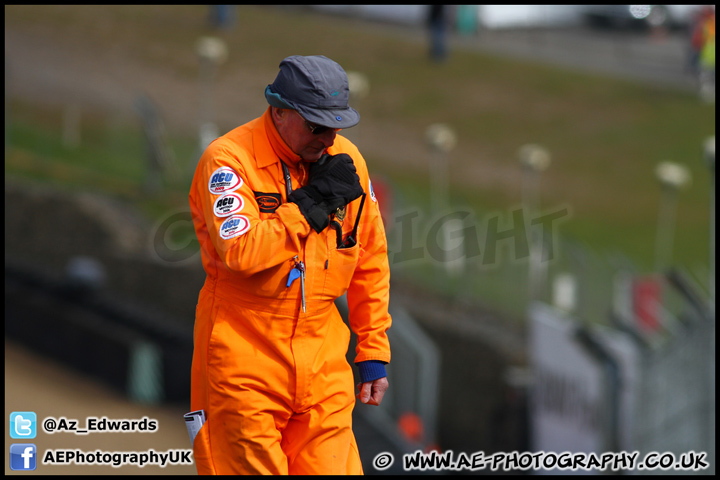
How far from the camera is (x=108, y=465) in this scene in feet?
27.5

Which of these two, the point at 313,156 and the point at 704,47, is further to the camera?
the point at 704,47

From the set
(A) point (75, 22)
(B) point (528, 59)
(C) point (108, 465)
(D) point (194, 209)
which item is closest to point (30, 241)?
(C) point (108, 465)

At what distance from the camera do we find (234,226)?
128 inches

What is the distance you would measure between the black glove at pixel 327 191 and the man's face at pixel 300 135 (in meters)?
0.06

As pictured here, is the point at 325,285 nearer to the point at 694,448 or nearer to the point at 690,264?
the point at 694,448

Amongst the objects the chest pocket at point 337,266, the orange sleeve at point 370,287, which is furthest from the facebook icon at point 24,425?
the chest pocket at point 337,266

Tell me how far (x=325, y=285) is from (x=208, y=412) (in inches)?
25.2

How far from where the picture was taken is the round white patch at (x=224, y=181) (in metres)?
3.33

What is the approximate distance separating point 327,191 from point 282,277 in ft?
1.16

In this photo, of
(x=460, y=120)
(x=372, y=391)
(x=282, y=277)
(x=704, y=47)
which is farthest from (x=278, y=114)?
(x=704, y=47)

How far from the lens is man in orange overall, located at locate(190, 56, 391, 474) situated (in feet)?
10.8

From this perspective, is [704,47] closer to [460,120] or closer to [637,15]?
[637,15]

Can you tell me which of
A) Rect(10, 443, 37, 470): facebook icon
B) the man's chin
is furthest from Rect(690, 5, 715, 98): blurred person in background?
the man's chin

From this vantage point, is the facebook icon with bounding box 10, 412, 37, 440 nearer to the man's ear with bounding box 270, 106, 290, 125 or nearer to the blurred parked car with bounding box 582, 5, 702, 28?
the man's ear with bounding box 270, 106, 290, 125
